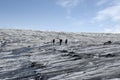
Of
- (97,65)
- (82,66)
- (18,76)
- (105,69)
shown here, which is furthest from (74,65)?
(18,76)

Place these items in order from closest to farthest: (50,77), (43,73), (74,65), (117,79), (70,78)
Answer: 1. (117,79)
2. (70,78)
3. (50,77)
4. (43,73)
5. (74,65)

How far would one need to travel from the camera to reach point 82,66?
1728 centimetres

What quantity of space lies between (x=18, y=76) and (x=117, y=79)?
7.78 metres

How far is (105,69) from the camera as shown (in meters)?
15.5

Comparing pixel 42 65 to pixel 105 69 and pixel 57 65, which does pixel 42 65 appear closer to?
pixel 57 65

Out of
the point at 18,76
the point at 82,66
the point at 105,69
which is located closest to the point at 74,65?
the point at 82,66

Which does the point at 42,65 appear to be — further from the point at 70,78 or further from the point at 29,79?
the point at 70,78

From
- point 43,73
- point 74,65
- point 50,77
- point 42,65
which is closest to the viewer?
point 50,77

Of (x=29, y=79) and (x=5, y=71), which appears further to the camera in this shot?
(x=5, y=71)

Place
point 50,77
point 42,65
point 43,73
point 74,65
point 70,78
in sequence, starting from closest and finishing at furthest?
point 70,78
point 50,77
point 43,73
point 74,65
point 42,65

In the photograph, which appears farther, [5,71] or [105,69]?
[5,71]

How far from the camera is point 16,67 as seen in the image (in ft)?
66.3

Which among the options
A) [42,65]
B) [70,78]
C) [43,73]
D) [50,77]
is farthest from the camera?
[42,65]

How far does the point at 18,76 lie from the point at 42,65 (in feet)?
9.14
